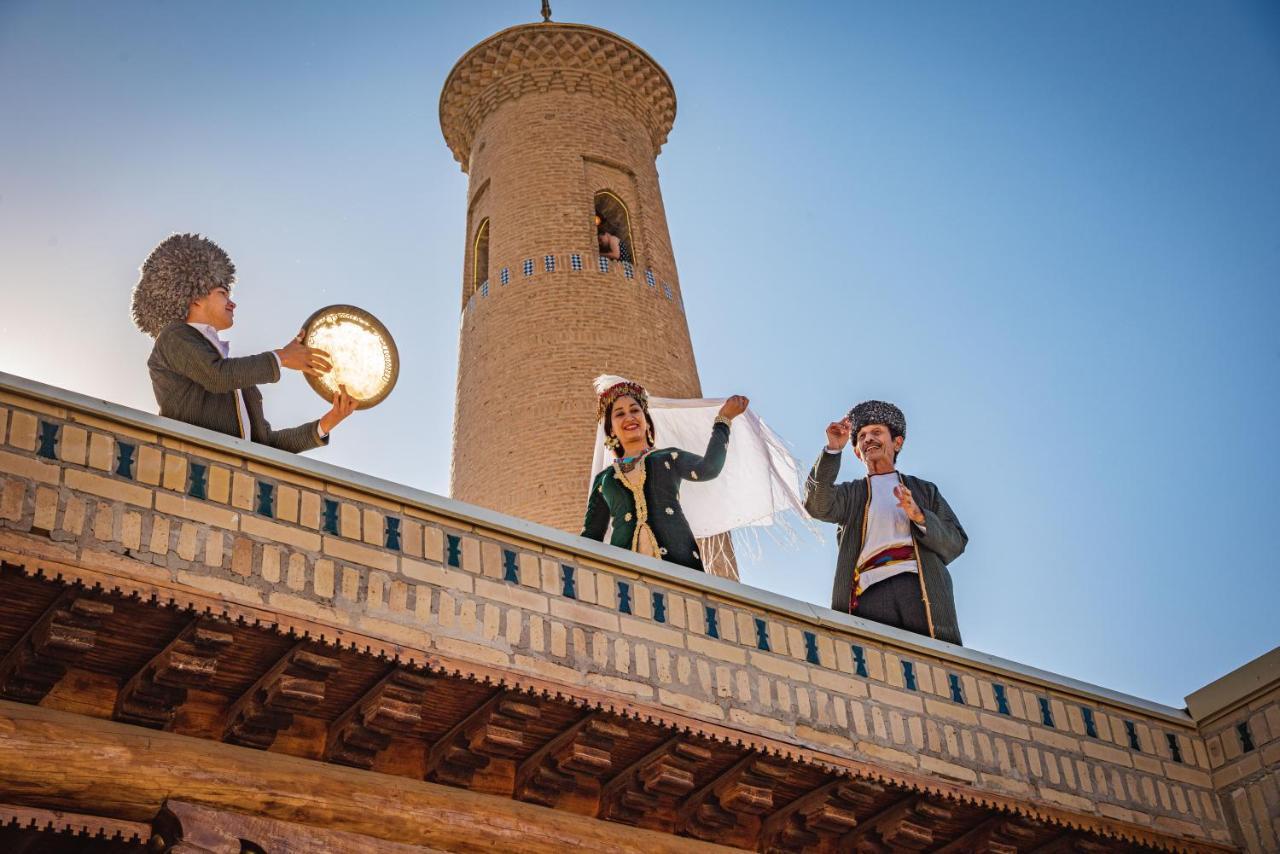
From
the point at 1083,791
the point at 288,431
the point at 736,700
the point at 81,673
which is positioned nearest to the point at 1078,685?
the point at 1083,791

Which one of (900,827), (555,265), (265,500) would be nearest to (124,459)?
(265,500)

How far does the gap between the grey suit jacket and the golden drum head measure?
268cm

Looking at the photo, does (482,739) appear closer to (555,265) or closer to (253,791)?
(253,791)

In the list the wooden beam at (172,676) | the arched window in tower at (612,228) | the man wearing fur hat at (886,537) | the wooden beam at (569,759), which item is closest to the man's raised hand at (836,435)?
the man wearing fur hat at (886,537)

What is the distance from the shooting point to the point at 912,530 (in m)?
9.85

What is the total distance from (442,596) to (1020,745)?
340 cm

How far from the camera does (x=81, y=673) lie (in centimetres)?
693

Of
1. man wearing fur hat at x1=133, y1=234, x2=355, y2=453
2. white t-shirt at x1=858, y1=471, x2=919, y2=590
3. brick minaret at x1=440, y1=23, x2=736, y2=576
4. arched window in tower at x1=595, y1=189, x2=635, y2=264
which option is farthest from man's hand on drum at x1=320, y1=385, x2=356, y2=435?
arched window in tower at x1=595, y1=189, x2=635, y2=264

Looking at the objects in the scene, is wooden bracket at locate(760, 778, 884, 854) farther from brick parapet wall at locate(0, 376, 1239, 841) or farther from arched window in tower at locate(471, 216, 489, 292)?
arched window in tower at locate(471, 216, 489, 292)

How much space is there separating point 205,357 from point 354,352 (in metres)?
0.92

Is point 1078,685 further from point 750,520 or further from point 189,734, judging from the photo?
point 189,734

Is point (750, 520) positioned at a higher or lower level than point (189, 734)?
higher

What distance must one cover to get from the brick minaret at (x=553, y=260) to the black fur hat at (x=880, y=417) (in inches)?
159

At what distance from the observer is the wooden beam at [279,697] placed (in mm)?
7012
